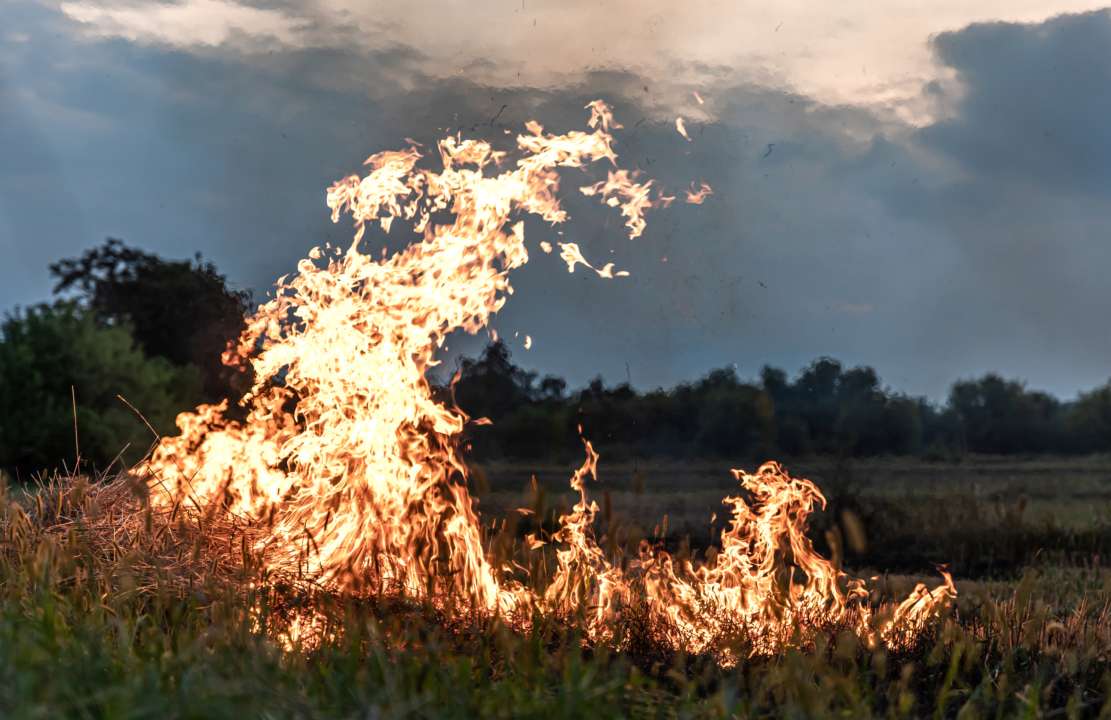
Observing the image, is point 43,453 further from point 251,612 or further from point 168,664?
point 168,664

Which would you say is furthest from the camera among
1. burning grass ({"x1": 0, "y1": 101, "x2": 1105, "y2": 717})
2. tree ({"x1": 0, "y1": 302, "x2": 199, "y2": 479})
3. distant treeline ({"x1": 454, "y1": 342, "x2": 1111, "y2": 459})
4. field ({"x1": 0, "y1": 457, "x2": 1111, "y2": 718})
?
distant treeline ({"x1": 454, "y1": 342, "x2": 1111, "y2": 459})

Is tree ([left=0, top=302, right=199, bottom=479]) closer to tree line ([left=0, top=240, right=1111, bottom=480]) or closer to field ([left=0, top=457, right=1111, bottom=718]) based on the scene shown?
tree line ([left=0, top=240, right=1111, bottom=480])

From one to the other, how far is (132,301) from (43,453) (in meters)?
20.8

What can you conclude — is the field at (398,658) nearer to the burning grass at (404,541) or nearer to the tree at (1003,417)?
the burning grass at (404,541)

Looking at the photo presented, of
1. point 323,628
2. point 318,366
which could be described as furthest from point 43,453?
point 323,628

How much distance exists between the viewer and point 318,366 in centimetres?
933

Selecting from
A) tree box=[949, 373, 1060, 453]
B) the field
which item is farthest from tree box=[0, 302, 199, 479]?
tree box=[949, 373, 1060, 453]

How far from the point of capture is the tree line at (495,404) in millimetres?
30344

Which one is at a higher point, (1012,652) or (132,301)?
(132,301)

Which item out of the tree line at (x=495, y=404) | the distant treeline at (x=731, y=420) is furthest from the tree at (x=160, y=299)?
the distant treeline at (x=731, y=420)

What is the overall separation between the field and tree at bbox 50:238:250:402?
3904cm

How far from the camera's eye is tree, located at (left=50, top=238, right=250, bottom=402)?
47969 millimetres

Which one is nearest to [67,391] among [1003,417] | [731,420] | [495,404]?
[495,404]

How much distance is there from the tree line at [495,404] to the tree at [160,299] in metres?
0.07
